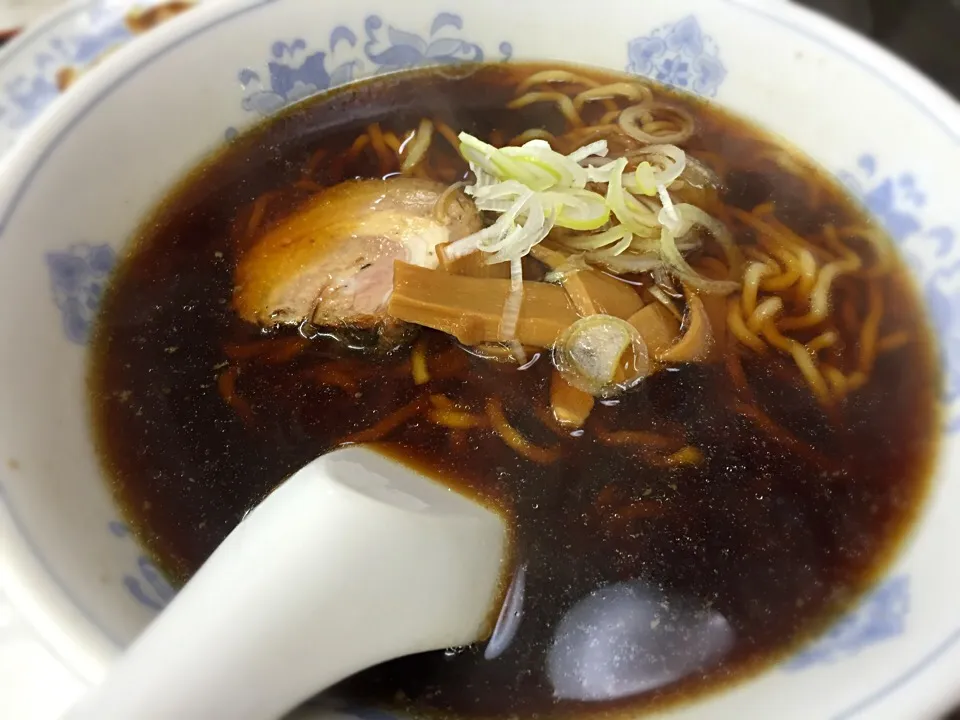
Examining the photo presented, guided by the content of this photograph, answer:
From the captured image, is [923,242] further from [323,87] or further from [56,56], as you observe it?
[56,56]

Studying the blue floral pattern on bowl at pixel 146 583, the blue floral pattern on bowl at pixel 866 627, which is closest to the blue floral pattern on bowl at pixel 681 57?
the blue floral pattern on bowl at pixel 866 627

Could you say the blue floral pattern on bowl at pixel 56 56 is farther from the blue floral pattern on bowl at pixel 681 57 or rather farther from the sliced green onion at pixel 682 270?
the sliced green onion at pixel 682 270

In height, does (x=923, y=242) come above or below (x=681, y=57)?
below

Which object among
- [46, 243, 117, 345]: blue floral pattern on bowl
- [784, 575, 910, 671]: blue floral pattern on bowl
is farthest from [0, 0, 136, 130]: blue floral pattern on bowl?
[784, 575, 910, 671]: blue floral pattern on bowl

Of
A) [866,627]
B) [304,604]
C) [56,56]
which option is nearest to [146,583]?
[304,604]

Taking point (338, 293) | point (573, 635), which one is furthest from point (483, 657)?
point (338, 293)

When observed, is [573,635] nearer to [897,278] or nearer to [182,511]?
[182,511]

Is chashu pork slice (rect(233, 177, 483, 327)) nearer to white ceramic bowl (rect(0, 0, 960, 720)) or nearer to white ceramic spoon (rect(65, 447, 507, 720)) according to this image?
white ceramic bowl (rect(0, 0, 960, 720))
